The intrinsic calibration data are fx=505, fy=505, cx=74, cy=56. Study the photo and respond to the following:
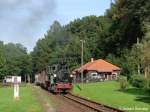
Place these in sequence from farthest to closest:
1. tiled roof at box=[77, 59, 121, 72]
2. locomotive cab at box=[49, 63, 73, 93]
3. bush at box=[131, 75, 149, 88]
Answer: tiled roof at box=[77, 59, 121, 72], locomotive cab at box=[49, 63, 73, 93], bush at box=[131, 75, 149, 88]

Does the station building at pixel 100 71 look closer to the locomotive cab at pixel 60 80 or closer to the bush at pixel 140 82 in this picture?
the bush at pixel 140 82

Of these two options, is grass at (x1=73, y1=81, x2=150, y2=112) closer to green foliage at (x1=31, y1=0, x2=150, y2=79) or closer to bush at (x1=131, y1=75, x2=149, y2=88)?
bush at (x1=131, y1=75, x2=149, y2=88)

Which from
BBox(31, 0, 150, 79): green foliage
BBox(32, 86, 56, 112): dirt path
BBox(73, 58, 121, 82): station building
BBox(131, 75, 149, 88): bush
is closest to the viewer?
BBox(32, 86, 56, 112): dirt path

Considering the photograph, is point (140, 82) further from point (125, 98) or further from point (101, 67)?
point (101, 67)

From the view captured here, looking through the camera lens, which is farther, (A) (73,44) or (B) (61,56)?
(B) (61,56)

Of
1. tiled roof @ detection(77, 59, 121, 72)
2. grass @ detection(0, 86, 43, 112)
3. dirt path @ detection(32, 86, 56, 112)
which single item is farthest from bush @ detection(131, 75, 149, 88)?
tiled roof @ detection(77, 59, 121, 72)

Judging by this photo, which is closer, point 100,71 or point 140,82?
point 140,82

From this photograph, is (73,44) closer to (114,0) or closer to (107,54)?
(107,54)

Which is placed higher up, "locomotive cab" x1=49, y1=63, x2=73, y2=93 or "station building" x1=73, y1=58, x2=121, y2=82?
"station building" x1=73, y1=58, x2=121, y2=82

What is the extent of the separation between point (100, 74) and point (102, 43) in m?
20.5

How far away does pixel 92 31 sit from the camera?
187 m

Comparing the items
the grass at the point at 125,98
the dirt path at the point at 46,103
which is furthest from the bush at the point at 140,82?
the dirt path at the point at 46,103

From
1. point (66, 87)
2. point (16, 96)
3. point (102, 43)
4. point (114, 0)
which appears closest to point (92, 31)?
point (102, 43)

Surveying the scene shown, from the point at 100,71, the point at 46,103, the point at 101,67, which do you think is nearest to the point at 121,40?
the point at 101,67
